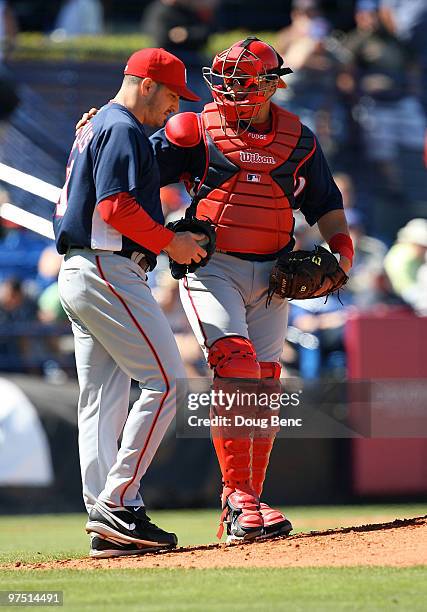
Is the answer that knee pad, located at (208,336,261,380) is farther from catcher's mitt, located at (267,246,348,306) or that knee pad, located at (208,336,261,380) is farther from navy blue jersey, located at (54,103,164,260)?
navy blue jersey, located at (54,103,164,260)

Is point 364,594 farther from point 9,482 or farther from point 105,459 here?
point 9,482

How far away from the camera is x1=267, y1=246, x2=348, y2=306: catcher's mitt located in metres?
5.80

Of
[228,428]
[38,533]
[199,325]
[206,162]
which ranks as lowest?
[38,533]

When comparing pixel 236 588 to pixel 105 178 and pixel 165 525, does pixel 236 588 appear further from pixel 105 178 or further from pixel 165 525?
pixel 165 525

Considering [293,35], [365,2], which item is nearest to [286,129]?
[293,35]

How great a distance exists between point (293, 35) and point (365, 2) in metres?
1.40

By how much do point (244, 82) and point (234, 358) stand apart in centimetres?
134

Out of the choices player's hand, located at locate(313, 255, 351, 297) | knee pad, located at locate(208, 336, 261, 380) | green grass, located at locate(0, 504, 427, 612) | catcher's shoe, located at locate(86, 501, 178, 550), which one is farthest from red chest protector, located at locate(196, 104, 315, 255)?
green grass, located at locate(0, 504, 427, 612)

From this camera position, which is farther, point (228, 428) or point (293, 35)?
point (293, 35)

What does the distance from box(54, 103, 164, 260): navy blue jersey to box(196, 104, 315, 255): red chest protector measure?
0.43m

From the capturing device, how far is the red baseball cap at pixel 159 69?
5.49 meters

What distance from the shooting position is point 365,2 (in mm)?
14680

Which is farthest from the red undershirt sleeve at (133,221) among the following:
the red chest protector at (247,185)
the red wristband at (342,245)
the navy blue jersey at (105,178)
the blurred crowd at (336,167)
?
the blurred crowd at (336,167)

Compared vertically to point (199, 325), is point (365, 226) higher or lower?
higher
